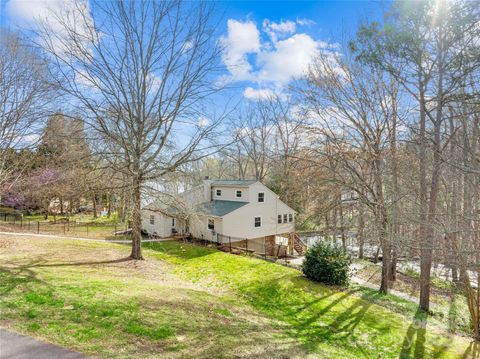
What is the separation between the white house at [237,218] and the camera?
2000 cm

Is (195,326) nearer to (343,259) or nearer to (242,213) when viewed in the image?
(343,259)

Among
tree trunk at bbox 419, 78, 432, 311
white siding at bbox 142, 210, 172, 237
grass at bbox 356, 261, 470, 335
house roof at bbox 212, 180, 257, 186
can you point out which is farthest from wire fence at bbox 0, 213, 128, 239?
tree trunk at bbox 419, 78, 432, 311

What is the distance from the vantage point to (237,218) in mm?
20375

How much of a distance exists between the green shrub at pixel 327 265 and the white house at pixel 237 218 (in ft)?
20.1

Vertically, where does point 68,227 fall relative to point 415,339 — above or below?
above

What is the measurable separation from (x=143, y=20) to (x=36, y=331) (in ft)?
35.6

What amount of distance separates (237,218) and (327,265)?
29.2 ft

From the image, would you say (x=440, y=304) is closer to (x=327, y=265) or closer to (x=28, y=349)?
(x=327, y=265)

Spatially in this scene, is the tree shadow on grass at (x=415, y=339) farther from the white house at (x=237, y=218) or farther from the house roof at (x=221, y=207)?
the house roof at (x=221, y=207)

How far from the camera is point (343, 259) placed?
12.8m

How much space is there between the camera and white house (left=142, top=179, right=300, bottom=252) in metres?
20.0

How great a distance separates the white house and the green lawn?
6.06 metres

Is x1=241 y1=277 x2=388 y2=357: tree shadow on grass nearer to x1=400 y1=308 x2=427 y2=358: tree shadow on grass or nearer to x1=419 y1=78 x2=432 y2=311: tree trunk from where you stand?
x1=400 y1=308 x2=427 y2=358: tree shadow on grass

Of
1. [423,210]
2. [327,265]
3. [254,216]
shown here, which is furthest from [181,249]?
[423,210]
